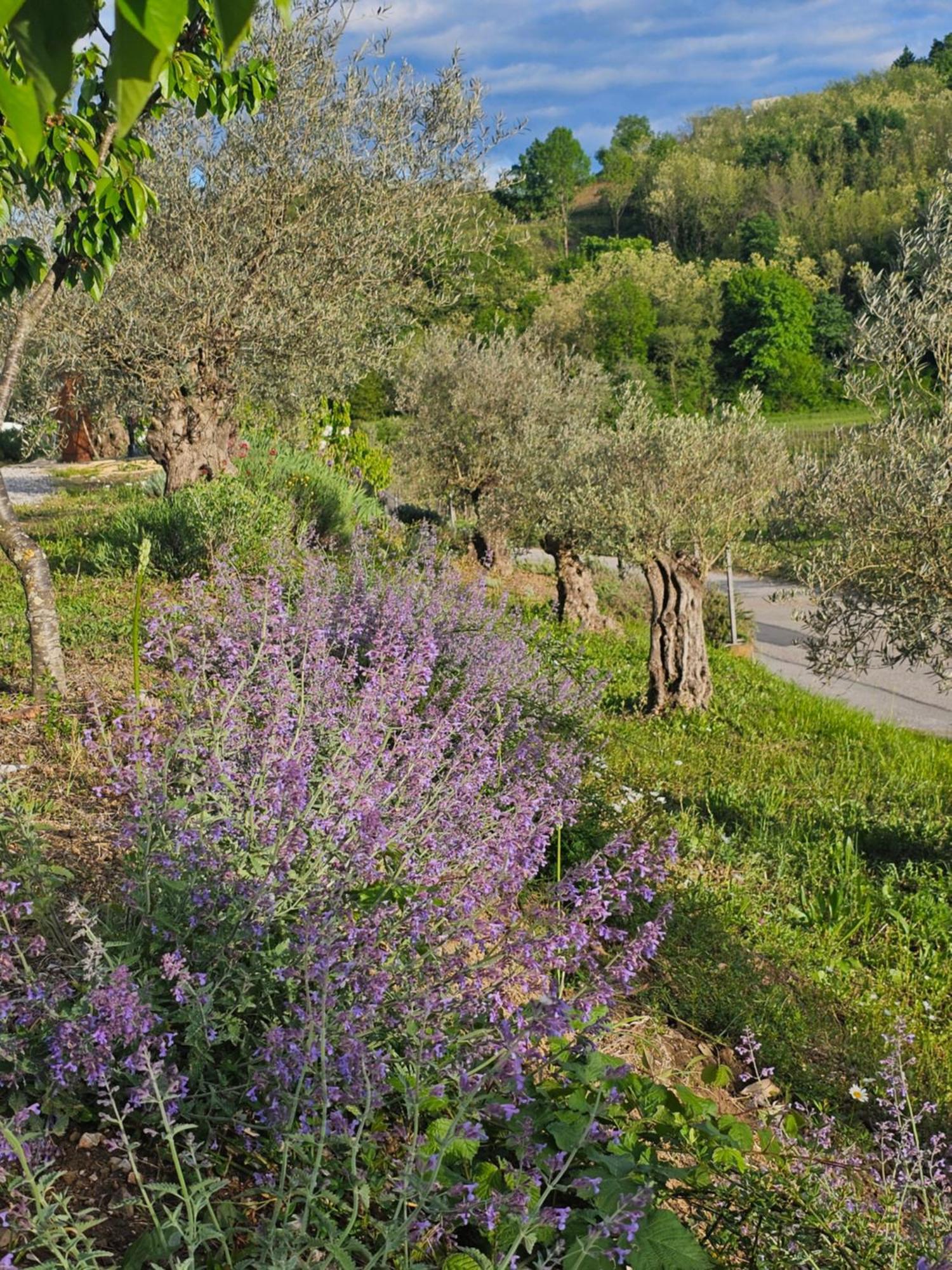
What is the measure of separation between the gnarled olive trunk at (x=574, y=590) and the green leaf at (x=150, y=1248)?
12.0 metres

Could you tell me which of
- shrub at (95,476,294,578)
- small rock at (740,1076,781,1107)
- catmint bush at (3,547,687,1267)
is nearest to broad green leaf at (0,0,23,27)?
catmint bush at (3,547,687,1267)

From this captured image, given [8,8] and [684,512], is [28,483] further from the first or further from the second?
[8,8]

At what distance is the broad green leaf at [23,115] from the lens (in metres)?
0.76

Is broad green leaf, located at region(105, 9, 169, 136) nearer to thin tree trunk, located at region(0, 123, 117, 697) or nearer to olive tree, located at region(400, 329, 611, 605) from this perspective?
thin tree trunk, located at region(0, 123, 117, 697)

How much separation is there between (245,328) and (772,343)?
55477 mm

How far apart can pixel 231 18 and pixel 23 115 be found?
25cm

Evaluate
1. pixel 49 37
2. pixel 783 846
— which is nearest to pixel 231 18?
pixel 49 37


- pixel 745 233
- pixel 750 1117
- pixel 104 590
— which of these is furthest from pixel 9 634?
pixel 745 233

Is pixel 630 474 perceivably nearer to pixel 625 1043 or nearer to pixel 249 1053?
pixel 625 1043

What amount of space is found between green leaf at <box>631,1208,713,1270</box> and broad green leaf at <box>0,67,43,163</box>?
199cm

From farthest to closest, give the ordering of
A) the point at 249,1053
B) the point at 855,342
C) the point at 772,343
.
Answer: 1. the point at 772,343
2. the point at 855,342
3. the point at 249,1053

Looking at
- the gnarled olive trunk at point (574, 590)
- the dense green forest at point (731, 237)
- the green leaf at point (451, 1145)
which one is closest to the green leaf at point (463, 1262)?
the green leaf at point (451, 1145)

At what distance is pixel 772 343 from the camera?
6031 cm

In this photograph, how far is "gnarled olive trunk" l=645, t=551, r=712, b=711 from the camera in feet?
33.2
